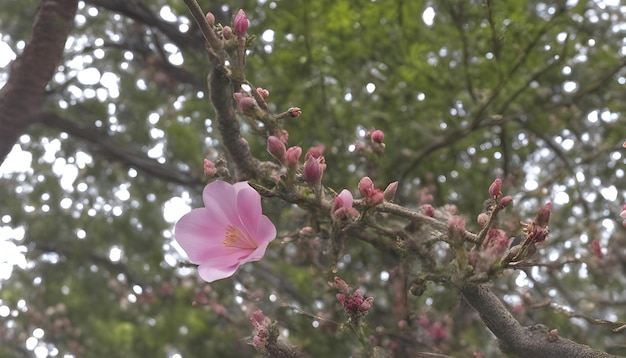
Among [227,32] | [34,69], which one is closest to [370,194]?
[227,32]

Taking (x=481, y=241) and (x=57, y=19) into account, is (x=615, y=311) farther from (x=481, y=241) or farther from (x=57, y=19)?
(x=57, y=19)

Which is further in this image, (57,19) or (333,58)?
(333,58)

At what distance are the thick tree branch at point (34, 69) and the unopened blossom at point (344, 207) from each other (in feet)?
3.55

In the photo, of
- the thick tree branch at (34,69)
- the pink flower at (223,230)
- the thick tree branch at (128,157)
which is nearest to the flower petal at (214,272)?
the pink flower at (223,230)

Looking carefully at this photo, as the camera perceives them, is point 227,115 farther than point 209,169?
Yes

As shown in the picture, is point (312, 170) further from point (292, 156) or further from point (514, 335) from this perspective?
point (514, 335)

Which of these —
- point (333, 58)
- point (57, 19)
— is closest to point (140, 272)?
point (333, 58)

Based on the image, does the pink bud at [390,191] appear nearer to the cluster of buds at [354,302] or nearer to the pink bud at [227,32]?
the cluster of buds at [354,302]

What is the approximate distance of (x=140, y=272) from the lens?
3732mm

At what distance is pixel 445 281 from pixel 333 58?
145 centimetres

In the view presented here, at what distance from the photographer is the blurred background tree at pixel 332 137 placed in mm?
2389

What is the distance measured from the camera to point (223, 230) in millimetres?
1354

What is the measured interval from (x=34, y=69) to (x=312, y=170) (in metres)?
1.07

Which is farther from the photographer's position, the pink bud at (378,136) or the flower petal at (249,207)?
the pink bud at (378,136)
